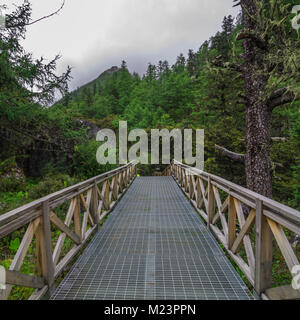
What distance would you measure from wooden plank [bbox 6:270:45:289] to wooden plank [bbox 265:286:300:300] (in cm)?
212

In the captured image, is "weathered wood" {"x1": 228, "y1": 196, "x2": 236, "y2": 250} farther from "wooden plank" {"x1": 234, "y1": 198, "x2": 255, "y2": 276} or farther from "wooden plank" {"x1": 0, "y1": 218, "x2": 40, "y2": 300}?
"wooden plank" {"x1": 0, "y1": 218, "x2": 40, "y2": 300}

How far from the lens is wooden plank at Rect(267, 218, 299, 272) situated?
1.67 metres

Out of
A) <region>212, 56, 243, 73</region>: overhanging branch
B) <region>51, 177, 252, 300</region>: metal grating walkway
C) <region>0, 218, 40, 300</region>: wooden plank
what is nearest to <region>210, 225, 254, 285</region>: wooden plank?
<region>51, 177, 252, 300</region>: metal grating walkway

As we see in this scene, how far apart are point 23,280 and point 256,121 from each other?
5.45m

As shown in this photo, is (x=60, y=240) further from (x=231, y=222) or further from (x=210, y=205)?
(x=210, y=205)

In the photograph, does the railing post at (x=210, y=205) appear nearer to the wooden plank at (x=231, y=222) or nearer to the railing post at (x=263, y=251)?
the wooden plank at (x=231, y=222)

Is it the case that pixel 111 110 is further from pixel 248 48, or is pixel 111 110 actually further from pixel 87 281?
pixel 87 281


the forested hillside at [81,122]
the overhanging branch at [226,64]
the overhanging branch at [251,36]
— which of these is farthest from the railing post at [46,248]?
the overhanging branch at [226,64]

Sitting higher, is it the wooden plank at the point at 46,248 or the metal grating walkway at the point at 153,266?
the wooden plank at the point at 46,248

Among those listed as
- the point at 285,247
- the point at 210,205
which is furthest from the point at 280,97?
the point at 285,247

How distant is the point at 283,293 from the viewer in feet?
5.82

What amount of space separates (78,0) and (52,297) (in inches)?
173

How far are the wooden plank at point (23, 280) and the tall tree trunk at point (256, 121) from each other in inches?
198

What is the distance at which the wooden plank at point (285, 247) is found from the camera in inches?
65.6
